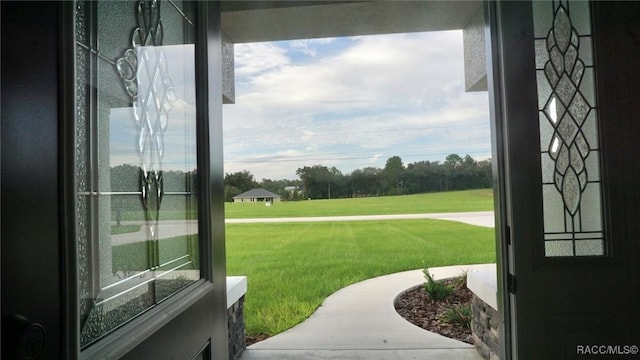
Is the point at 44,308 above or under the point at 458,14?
under

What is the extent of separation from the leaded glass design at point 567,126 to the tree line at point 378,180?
6.82 metres

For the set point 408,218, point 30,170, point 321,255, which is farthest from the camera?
point 408,218

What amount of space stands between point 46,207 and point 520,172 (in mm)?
1447

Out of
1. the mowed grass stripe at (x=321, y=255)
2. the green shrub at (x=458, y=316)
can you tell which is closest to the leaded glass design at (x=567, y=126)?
the green shrub at (x=458, y=316)

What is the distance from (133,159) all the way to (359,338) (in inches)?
121

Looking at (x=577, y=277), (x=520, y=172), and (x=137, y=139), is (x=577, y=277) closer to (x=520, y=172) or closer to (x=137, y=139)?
(x=520, y=172)

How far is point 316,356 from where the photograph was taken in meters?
3.10

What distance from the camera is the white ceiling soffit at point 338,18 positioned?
9.76ft

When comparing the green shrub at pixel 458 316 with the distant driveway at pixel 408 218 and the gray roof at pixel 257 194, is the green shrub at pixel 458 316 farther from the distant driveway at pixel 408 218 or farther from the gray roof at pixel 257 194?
the gray roof at pixel 257 194

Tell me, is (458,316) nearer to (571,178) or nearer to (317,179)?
(571,178)

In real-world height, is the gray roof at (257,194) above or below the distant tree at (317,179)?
below

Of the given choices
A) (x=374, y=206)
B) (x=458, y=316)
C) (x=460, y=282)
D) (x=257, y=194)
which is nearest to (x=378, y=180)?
(x=374, y=206)

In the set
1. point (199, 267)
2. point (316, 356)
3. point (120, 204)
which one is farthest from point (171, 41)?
point (316, 356)

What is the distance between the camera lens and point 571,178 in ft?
5.06
